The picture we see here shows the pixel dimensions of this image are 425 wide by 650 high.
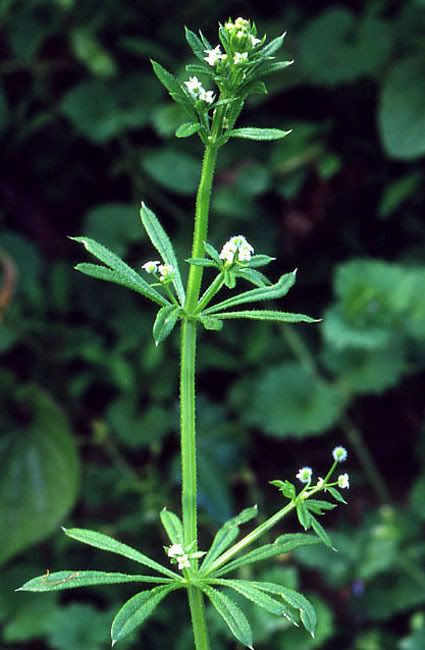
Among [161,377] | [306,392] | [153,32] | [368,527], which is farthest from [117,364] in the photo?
[153,32]

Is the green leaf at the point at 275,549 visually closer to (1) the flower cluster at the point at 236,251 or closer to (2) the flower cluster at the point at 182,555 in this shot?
(2) the flower cluster at the point at 182,555

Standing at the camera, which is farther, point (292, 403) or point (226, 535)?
point (292, 403)

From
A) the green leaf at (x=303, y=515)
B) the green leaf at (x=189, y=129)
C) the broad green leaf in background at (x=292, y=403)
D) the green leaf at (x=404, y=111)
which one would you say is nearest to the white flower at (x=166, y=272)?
the green leaf at (x=189, y=129)

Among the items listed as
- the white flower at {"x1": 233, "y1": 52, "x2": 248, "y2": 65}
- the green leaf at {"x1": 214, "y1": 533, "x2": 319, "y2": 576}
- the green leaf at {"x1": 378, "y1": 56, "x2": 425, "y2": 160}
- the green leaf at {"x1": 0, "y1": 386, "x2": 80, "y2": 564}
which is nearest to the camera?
the white flower at {"x1": 233, "y1": 52, "x2": 248, "y2": 65}

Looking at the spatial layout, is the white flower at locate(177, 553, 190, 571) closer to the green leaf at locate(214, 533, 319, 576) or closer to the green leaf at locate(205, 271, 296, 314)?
the green leaf at locate(214, 533, 319, 576)

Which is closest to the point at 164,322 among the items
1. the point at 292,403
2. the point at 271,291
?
the point at 271,291

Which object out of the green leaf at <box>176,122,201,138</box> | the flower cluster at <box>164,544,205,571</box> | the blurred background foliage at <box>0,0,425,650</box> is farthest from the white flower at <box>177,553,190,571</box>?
the blurred background foliage at <box>0,0,425,650</box>

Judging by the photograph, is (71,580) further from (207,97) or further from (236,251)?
(207,97)
